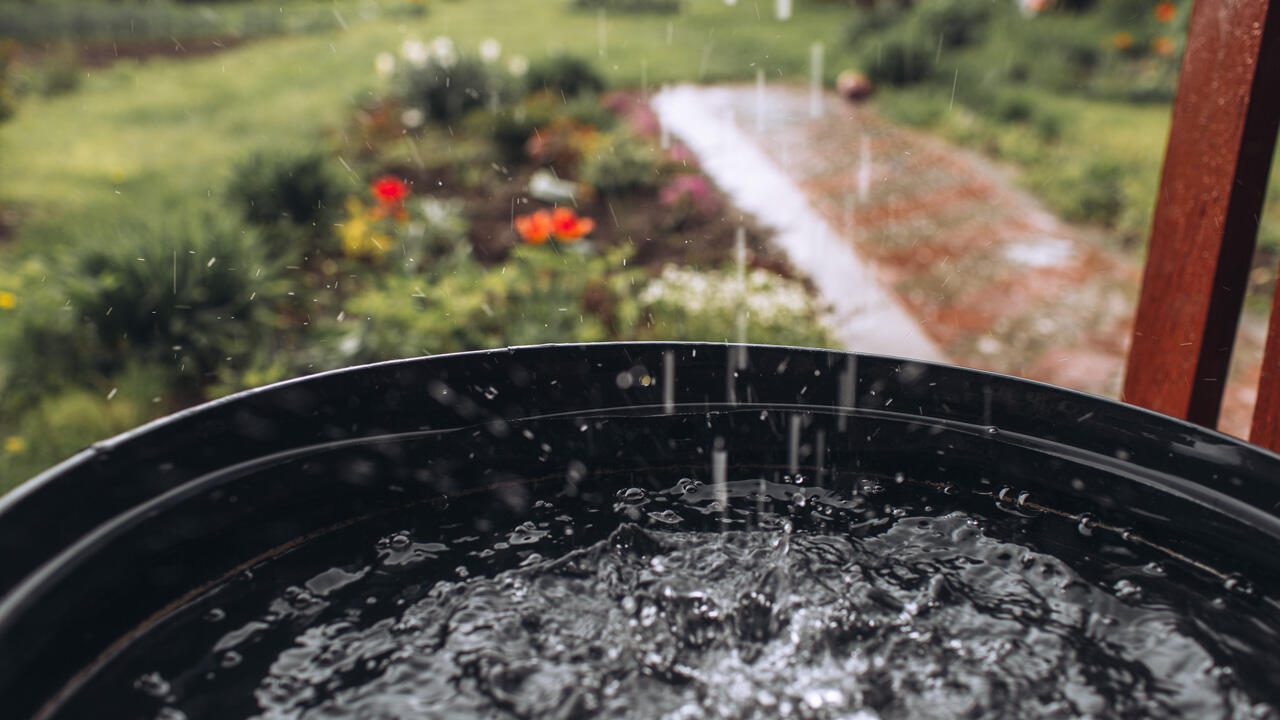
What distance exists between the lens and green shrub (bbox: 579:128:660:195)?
541 centimetres

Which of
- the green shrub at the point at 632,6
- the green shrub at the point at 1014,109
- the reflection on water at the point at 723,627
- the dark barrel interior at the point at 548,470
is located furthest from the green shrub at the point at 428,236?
the green shrub at the point at 632,6

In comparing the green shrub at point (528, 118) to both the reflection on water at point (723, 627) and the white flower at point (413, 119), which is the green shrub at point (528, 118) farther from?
the reflection on water at point (723, 627)

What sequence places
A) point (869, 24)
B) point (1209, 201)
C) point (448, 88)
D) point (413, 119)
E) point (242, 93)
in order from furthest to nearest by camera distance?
point (869, 24)
point (242, 93)
point (448, 88)
point (413, 119)
point (1209, 201)

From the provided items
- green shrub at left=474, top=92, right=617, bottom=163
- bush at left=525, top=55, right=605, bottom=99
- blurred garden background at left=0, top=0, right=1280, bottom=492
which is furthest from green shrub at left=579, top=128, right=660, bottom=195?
bush at left=525, top=55, right=605, bottom=99

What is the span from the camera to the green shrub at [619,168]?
541 centimetres

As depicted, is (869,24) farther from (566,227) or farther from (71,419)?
(71,419)

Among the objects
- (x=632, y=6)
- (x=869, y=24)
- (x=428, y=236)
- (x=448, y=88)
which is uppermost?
(x=632, y=6)

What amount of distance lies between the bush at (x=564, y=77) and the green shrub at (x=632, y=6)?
20.9 ft

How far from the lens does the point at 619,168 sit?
17.9 feet

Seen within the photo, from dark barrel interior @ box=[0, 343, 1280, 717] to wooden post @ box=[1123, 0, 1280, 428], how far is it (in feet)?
2.71

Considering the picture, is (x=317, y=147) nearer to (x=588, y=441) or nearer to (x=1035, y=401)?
(x=588, y=441)

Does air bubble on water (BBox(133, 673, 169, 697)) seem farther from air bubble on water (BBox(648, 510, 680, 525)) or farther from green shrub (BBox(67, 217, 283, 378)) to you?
green shrub (BBox(67, 217, 283, 378))

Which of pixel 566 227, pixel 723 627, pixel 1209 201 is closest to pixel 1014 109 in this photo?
pixel 566 227

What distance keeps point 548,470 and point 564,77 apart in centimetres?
696
